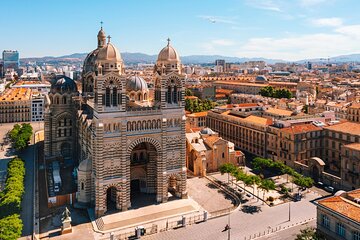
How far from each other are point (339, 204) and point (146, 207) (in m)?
31.2

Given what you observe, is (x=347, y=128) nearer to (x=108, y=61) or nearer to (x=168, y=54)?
(x=168, y=54)

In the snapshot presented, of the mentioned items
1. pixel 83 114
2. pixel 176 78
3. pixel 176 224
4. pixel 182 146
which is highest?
pixel 176 78

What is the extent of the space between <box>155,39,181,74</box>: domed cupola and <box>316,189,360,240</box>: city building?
33.0m

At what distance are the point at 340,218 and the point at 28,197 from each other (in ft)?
178

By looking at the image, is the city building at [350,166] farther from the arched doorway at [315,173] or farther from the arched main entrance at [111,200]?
the arched main entrance at [111,200]

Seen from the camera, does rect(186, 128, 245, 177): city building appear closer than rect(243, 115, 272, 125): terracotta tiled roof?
Yes

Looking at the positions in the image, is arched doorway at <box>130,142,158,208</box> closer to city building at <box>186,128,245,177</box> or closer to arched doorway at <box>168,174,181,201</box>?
arched doorway at <box>168,174,181,201</box>

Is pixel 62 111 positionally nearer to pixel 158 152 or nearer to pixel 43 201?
pixel 43 201

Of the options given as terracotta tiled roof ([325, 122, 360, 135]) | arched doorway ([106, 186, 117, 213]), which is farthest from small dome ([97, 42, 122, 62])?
terracotta tiled roof ([325, 122, 360, 135])

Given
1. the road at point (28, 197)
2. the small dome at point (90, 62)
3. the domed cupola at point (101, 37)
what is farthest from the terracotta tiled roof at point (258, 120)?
the road at point (28, 197)

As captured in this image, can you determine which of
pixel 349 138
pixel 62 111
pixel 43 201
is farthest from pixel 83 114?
pixel 349 138

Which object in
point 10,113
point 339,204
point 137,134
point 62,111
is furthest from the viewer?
point 10,113

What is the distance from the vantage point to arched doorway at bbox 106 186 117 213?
61.0 metres

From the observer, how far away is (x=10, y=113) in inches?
5694
